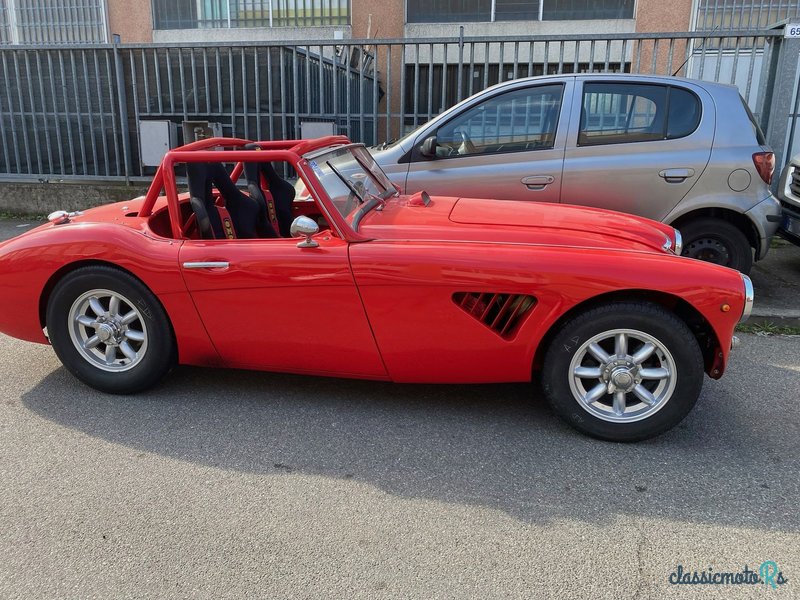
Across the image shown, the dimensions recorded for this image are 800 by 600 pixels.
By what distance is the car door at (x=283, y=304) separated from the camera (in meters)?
3.38

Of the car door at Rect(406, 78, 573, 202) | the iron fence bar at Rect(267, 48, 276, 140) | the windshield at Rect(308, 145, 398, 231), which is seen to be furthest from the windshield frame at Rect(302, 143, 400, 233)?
the iron fence bar at Rect(267, 48, 276, 140)

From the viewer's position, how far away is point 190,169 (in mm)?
3834

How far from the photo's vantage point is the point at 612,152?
209 inches

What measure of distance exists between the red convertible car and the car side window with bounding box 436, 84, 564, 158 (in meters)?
1.48

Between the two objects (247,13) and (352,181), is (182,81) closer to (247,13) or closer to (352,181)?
(352,181)

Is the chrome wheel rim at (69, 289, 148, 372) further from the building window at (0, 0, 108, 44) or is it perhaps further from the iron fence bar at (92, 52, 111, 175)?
the building window at (0, 0, 108, 44)

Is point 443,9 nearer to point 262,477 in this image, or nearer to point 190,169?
point 190,169

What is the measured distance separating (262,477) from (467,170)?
3257 millimetres

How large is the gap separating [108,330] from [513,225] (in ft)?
7.72

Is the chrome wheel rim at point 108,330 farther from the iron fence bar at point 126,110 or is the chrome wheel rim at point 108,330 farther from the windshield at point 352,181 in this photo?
the iron fence bar at point 126,110

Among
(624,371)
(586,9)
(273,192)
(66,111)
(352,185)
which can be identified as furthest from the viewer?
(586,9)

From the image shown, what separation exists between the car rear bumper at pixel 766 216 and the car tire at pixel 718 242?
13 cm

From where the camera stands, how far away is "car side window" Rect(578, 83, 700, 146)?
17.4ft

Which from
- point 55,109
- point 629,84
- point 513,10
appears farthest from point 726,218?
point 513,10
